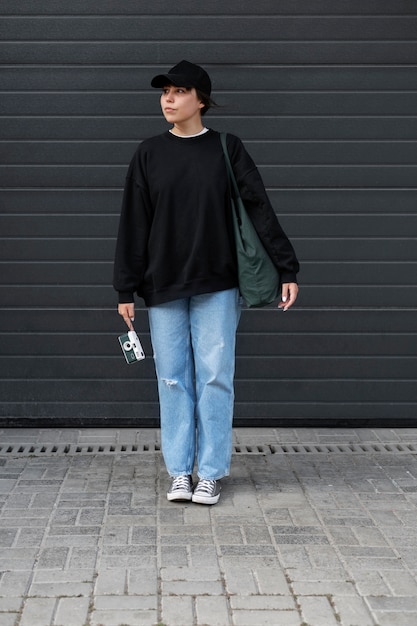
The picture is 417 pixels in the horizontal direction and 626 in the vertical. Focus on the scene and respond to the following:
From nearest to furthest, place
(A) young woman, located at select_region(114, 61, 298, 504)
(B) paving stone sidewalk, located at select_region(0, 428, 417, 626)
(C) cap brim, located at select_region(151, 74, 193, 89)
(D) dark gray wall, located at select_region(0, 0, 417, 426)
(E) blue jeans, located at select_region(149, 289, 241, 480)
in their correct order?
(B) paving stone sidewalk, located at select_region(0, 428, 417, 626)
(C) cap brim, located at select_region(151, 74, 193, 89)
(A) young woman, located at select_region(114, 61, 298, 504)
(E) blue jeans, located at select_region(149, 289, 241, 480)
(D) dark gray wall, located at select_region(0, 0, 417, 426)

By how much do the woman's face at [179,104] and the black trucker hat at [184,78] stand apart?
0.03m

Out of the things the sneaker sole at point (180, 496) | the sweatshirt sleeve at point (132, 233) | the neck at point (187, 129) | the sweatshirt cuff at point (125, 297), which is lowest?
the sneaker sole at point (180, 496)

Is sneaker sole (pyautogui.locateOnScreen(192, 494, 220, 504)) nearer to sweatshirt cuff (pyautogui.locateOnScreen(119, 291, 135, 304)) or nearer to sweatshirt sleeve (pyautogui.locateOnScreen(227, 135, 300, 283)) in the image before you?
sweatshirt cuff (pyautogui.locateOnScreen(119, 291, 135, 304))

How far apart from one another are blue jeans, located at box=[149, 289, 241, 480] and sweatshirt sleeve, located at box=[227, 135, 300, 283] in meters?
0.29

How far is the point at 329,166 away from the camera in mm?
6797

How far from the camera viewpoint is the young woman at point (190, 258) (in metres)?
5.15

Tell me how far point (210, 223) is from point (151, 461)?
163 centimetres

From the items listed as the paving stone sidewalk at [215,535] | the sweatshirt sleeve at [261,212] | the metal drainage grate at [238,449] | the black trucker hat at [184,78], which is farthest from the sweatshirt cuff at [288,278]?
the metal drainage grate at [238,449]

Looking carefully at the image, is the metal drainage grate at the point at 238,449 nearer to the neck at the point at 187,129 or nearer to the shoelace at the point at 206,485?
the shoelace at the point at 206,485

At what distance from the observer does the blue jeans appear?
17.2 ft

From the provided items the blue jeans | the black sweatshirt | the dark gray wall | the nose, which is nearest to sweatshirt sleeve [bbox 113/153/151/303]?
the black sweatshirt

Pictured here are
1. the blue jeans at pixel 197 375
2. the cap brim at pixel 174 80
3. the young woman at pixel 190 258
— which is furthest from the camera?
the blue jeans at pixel 197 375

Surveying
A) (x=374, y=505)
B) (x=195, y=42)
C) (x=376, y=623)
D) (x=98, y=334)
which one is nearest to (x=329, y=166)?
(x=195, y=42)

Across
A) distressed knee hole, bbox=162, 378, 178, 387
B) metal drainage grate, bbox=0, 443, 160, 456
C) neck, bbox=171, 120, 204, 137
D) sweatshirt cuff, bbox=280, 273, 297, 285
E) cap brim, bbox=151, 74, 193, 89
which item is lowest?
metal drainage grate, bbox=0, 443, 160, 456
